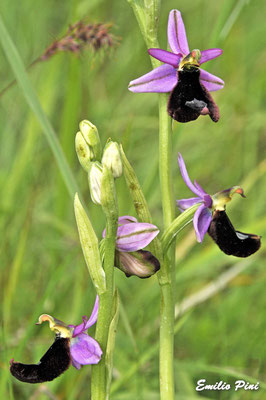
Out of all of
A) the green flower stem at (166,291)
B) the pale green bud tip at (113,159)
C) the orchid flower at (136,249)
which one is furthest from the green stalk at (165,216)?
the pale green bud tip at (113,159)

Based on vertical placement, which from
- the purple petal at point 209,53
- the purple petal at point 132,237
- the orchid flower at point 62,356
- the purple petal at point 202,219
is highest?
the purple petal at point 209,53

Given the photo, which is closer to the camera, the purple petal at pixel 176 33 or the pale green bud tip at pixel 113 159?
the pale green bud tip at pixel 113 159

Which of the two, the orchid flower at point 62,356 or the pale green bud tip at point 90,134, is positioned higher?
the pale green bud tip at point 90,134

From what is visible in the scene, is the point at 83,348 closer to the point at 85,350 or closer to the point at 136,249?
→ the point at 85,350

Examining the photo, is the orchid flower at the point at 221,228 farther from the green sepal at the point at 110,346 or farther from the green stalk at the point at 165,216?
the green sepal at the point at 110,346
